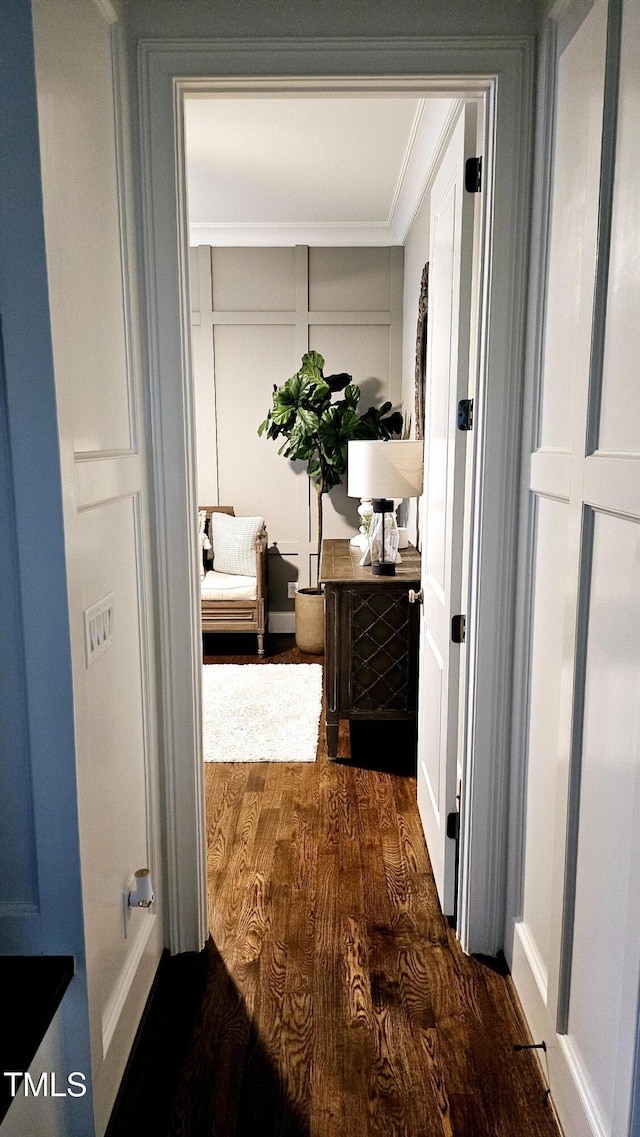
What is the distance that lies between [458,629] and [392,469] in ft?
4.00

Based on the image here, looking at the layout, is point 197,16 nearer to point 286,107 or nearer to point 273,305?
point 286,107

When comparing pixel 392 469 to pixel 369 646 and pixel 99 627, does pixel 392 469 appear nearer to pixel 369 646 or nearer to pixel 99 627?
pixel 369 646

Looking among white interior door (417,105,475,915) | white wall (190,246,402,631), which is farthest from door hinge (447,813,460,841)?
white wall (190,246,402,631)

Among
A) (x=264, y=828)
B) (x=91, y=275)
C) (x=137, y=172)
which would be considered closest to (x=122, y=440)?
(x=91, y=275)

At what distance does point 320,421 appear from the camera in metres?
5.09

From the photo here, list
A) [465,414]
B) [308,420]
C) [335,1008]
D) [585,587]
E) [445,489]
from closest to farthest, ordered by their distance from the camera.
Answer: [585,587]
[335,1008]
[465,414]
[445,489]
[308,420]

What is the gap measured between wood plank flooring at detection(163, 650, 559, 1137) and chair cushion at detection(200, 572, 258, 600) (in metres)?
2.18

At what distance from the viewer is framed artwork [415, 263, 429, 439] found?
4.11m

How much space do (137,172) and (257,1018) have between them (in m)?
2.08

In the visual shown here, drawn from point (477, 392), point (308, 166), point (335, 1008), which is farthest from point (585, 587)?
point (308, 166)

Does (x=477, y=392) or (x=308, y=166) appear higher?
(x=308, y=166)

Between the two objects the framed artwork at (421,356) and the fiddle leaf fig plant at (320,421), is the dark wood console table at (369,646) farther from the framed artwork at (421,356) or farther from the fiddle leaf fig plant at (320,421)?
the fiddle leaf fig plant at (320,421)

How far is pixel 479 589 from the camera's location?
2064 millimetres

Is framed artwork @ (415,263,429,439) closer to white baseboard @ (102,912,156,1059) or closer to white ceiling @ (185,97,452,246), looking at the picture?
white ceiling @ (185,97,452,246)
